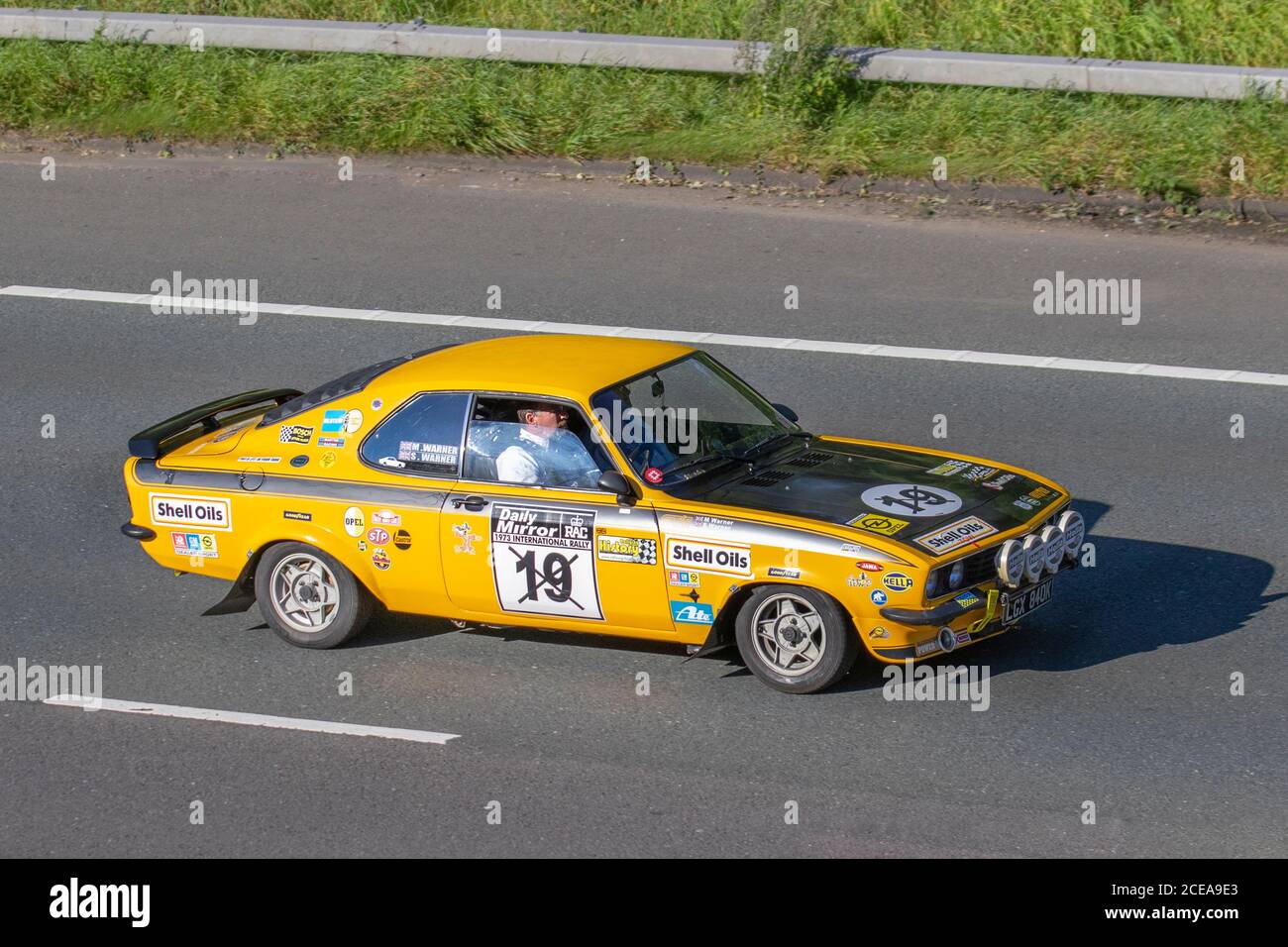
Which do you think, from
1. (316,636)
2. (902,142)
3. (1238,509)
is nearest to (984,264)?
(902,142)

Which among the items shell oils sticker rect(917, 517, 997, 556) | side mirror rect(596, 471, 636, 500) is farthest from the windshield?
shell oils sticker rect(917, 517, 997, 556)

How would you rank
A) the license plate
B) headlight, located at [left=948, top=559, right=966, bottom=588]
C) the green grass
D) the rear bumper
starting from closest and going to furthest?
headlight, located at [left=948, top=559, right=966, bottom=588], the license plate, the rear bumper, the green grass

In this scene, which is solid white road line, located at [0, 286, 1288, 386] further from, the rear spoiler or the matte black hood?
the matte black hood

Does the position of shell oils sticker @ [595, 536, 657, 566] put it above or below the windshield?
below

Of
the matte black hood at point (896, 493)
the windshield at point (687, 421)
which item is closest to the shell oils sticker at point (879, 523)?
the matte black hood at point (896, 493)

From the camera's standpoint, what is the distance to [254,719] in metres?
8.33

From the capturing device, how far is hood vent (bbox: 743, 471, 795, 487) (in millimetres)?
8570

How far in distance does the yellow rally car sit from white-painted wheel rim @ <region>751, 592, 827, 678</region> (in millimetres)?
10

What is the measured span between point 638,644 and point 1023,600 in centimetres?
193

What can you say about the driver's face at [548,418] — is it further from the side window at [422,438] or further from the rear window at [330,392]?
the rear window at [330,392]

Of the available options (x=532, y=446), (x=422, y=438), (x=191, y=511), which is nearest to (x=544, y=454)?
(x=532, y=446)

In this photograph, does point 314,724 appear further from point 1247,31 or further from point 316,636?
point 1247,31

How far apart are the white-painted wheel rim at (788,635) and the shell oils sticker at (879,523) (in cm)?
44

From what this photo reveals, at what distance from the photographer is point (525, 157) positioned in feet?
53.7
